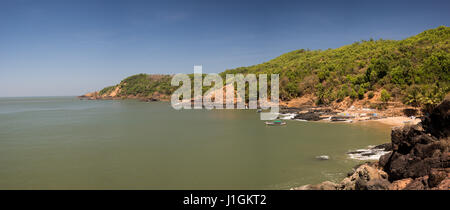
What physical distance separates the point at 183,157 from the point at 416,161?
1620cm

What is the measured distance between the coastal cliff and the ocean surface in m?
3.41

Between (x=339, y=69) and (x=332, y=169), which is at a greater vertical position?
(x=339, y=69)

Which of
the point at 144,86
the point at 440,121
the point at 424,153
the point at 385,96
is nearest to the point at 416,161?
the point at 424,153

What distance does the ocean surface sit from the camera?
1691 centimetres

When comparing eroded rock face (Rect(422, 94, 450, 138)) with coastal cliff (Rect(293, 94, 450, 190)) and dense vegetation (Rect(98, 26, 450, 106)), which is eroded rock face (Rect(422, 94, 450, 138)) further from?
dense vegetation (Rect(98, 26, 450, 106))

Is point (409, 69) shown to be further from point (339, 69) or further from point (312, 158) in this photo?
point (312, 158)

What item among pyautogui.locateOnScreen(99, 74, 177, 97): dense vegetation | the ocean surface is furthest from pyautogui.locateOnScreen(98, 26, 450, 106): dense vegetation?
pyautogui.locateOnScreen(99, 74, 177, 97): dense vegetation

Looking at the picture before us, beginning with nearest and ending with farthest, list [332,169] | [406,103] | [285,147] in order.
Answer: [332,169] < [285,147] < [406,103]

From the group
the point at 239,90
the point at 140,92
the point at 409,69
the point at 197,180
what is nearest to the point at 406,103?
the point at 409,69

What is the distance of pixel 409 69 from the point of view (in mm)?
46188

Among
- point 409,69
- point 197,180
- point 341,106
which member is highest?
point 409,69

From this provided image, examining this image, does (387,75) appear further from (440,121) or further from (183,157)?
(183,157)

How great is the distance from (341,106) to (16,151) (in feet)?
163

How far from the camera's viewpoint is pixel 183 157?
22.5 metres
